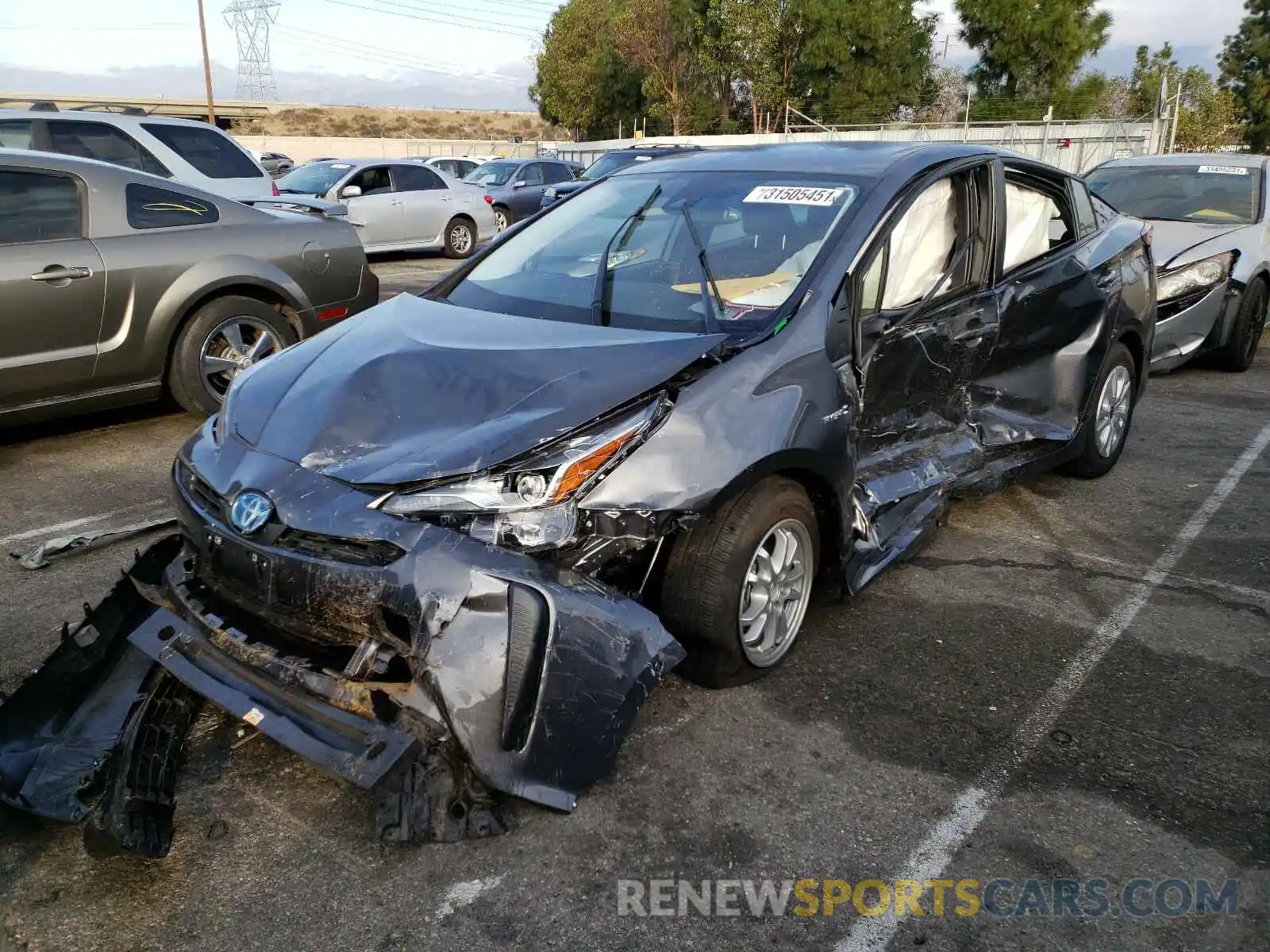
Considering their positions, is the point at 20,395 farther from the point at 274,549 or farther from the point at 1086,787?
the point at 1086,787

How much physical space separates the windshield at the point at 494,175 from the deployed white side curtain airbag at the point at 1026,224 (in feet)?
52.1

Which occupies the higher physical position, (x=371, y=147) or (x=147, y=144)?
(x=371, y=147)

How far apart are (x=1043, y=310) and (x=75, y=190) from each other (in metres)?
5.17

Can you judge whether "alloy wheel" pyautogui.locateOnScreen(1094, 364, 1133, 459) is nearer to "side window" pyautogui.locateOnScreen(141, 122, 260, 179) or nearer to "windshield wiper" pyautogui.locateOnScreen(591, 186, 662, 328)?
"windshield wiper" pyautogui.locateOnScreen(591, 186, 662, 328)

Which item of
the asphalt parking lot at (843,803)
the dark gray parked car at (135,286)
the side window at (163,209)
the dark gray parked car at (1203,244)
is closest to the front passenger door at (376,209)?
the dark gray parked car at (135,286)

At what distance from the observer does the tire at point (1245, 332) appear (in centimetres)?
809

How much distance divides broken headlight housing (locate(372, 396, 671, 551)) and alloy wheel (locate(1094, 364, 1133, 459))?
3.46 meters

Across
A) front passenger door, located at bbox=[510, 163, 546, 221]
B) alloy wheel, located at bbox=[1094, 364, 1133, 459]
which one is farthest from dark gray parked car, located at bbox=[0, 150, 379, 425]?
front passenger door, located at bbox=[510, 163, 546, 221]

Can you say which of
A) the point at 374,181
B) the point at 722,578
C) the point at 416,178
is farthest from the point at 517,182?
the point at 722,578

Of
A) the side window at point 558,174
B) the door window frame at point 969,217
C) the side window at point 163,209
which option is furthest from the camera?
the side window at point 558,174

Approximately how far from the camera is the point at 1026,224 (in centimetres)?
462

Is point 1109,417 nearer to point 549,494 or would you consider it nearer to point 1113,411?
point 1113,411

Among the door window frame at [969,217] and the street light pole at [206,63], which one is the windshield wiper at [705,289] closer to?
the door window frame at [969,217]

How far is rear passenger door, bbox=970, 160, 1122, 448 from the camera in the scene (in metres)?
4.44
